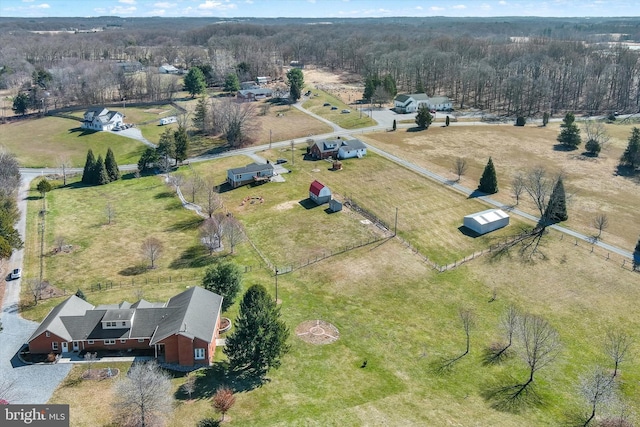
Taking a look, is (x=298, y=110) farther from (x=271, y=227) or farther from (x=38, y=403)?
(x=38, y=403)

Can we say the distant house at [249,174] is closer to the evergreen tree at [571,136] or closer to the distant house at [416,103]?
the distant house at [416,103]

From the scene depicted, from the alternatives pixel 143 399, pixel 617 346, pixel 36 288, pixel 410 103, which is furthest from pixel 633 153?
pixel 36 288

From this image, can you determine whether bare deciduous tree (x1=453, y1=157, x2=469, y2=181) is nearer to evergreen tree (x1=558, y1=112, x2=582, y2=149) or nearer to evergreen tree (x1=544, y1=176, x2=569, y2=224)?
evergreen tree (x1=544, y1=176, x2=569, y2=224)

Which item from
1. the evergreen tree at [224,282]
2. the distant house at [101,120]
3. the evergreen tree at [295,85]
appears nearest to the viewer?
the evergreen tree at [224,282]

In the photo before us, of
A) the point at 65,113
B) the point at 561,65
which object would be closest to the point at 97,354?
the point at 65,113

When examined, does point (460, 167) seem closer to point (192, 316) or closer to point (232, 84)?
point (192, 316)

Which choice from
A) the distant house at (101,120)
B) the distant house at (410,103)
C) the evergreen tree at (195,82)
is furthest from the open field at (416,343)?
the evergreen tree at (195,82)
